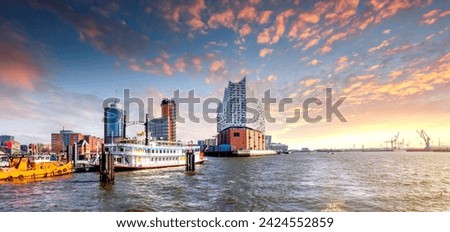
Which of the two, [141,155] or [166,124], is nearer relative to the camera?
[141,155]

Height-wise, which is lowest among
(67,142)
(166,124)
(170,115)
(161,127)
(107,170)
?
(107,170)

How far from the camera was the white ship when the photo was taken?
1511 inches

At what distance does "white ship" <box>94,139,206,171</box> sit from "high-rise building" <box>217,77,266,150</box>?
57204mm

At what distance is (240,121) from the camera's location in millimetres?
128625

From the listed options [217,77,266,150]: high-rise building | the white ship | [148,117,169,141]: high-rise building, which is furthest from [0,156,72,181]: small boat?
[148,117,169,141]: high-rise building

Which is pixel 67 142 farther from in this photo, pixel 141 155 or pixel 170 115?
pixel 170 115

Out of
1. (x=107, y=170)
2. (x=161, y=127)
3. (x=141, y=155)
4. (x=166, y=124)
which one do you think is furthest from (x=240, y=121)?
(x=107, y=170)

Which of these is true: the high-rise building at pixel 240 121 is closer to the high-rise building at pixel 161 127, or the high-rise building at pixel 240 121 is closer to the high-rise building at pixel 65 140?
the high-rise building at pixel 161 127

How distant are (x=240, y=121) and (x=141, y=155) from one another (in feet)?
297

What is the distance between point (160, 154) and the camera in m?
43.9

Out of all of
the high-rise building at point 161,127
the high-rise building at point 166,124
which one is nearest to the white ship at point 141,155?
the high-rise building at point 166,124

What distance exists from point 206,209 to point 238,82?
446ft
